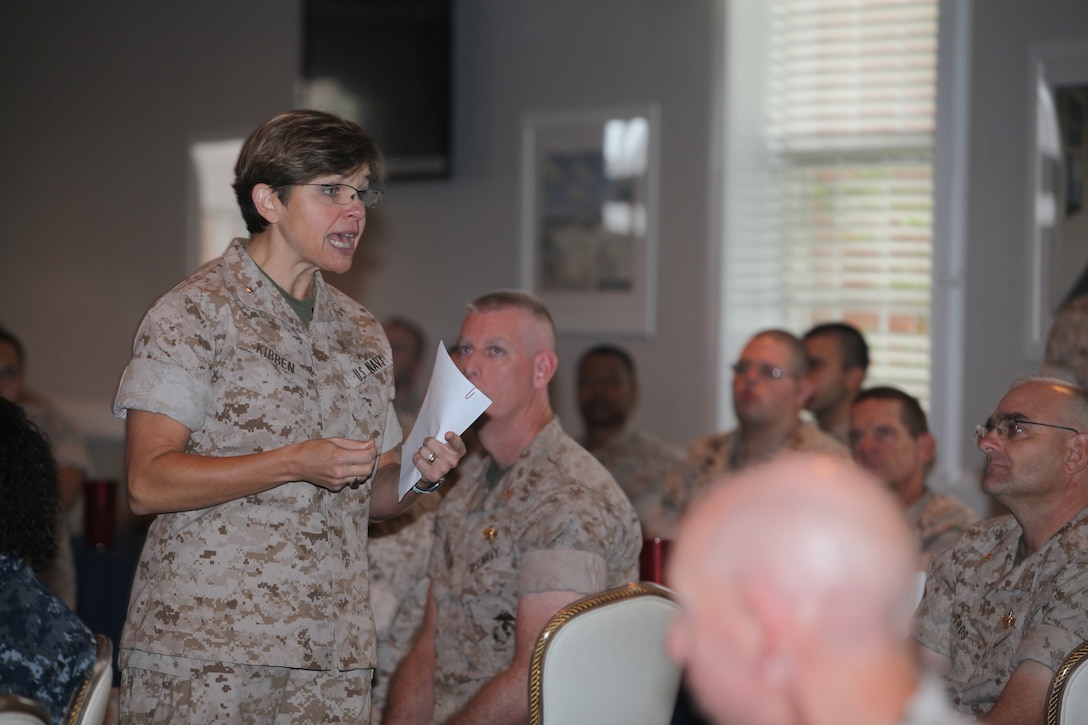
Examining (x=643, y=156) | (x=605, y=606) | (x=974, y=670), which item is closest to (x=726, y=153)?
(x=643, y=156)

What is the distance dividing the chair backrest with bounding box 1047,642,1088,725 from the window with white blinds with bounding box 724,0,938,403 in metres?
3.06

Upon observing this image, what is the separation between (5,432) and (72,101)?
5.99 m

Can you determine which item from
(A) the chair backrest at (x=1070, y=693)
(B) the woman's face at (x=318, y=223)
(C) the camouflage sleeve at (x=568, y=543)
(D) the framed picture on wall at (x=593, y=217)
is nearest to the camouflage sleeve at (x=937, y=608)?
(A) the chair backrest at (x=1070, y=693)

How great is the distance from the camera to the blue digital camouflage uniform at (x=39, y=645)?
6.12ft

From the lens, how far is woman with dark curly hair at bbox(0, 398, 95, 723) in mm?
1873

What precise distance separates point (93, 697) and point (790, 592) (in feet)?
4.21

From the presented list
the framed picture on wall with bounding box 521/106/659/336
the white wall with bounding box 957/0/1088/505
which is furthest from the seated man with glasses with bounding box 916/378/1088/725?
the framed picture on wall with bounding box 521/106/659/336

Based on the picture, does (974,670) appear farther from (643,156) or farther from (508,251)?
(508,251)

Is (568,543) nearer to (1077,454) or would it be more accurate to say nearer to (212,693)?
(212,693)

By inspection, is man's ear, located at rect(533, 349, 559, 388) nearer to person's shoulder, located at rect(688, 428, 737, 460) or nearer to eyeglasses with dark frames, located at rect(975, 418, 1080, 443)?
eyeglasses with dark frames, located at rect(975, 418, 1080, 443)

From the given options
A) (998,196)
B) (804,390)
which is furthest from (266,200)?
(998,196)

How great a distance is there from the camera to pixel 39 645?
1.90m

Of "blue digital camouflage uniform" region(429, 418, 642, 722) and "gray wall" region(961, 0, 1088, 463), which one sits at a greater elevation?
"gray wall" region(961, 0, 1088, 463)

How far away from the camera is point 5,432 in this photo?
2064 mm
